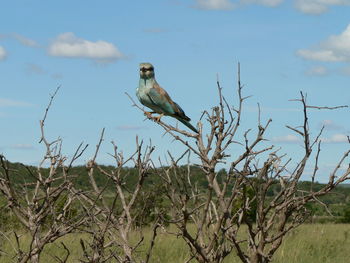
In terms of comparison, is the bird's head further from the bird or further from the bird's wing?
the bird's wing

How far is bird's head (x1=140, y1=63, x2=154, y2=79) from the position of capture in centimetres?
723

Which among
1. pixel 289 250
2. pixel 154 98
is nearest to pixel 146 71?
pixel 154 98

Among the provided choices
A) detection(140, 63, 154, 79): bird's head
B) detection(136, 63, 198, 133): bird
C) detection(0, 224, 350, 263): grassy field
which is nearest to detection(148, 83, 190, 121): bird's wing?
detection(136, 63, 198, 133): bird

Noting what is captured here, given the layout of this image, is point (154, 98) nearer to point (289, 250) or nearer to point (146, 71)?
point (146, 71)

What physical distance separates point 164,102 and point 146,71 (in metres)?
0.42

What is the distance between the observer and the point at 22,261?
10.8ft

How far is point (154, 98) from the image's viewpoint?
7090 millimetres

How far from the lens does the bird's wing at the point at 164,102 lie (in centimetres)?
705

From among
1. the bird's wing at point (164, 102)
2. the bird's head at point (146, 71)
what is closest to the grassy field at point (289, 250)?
the bird's wing at point (164, 102)

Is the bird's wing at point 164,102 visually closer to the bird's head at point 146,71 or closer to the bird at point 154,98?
the bird at point 154,98

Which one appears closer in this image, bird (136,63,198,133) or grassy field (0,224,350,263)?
bird (136,63,198,133)

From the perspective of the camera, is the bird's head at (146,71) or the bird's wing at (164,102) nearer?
the bird's wing at (164,102)

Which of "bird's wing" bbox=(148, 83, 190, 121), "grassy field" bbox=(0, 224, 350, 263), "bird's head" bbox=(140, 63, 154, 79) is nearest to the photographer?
"bird's wing" bbox=(148, 83, 190, 121)

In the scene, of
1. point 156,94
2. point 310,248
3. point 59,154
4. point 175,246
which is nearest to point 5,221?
point 175,246
